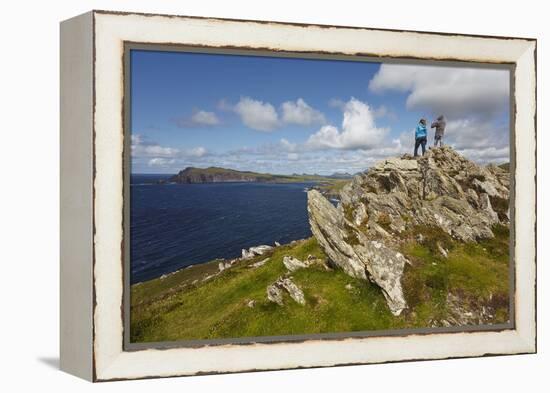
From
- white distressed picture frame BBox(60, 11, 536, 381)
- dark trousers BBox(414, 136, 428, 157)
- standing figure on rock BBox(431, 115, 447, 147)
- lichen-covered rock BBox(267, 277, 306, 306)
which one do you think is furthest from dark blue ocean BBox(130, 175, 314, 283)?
standing figure on rock BBox(431, 115, 447, 147)

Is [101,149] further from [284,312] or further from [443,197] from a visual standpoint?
[443,197]

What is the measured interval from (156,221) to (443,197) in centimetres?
545

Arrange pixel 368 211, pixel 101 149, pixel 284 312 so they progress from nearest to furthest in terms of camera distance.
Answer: pixel 101 149, pixel 284 312, pixel 368 211

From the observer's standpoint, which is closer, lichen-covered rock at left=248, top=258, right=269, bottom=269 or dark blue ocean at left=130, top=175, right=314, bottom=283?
dark blue ocean at left=130, top=175, right=314, bottom=283

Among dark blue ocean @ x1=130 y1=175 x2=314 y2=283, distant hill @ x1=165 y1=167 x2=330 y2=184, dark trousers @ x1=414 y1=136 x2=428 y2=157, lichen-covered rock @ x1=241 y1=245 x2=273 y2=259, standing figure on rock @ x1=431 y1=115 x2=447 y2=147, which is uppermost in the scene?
standing figure on rock @ x1=431 y1=115 x2=447 y2=147

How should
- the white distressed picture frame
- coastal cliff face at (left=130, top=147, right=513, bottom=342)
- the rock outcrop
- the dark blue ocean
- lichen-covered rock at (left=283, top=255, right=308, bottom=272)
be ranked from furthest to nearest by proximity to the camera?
the rock outcrop
lichen-covered rock at (left=283, top=255, right=308, bottom=272)
coastal cliff face at (left=130, top=147, right=513, bottom=342)
the dark blue ocean
the white distressed picture frame

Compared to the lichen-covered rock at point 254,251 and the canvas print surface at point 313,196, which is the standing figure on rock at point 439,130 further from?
the lichen-covered rock at point 254,251

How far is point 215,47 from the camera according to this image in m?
12.4

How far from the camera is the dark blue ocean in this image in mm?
12148

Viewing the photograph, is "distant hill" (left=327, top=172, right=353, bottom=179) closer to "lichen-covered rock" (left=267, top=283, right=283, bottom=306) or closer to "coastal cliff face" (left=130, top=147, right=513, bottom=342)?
"coastal cliff face" (left=130, top=147, right=513, bottom=342)

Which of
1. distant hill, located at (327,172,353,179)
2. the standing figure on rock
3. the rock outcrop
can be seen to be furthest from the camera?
the standing figure on rock

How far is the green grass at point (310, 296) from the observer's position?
12.3 meters

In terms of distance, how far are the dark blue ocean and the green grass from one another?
234 millimetres

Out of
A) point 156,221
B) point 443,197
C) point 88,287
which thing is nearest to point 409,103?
point 443,197
